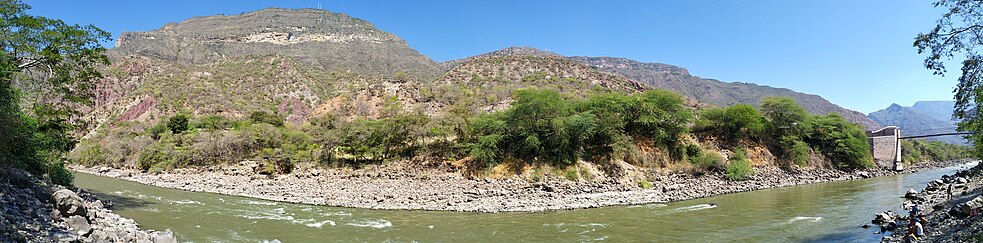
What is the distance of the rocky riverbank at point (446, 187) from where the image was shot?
2536cm

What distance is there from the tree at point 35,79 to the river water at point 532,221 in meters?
4.17

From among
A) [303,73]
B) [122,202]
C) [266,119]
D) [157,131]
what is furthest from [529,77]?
[122,202]

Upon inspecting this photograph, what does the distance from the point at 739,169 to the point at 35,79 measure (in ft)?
128

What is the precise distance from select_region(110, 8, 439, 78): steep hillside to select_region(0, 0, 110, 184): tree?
68.8 meters

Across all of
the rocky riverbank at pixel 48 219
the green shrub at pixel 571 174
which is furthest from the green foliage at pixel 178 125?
the green shrub at pixel 571 174

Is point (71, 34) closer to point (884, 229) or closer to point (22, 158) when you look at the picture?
point (22, 158)

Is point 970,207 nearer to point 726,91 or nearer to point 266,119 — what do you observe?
point 266,119

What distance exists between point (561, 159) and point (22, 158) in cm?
2701

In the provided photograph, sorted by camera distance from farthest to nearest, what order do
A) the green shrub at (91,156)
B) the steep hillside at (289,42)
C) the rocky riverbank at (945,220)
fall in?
the steep hillside at (289,42), the green shrub at (91,156), the rocky riverbank at (945,220)

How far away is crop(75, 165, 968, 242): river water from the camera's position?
17.1m

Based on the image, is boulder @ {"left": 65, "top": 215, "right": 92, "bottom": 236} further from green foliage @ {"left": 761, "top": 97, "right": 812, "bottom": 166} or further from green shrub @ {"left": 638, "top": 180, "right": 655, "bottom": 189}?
green foliage @ {"left": 761, "top": 97, "right": 812, "bottom": 166}

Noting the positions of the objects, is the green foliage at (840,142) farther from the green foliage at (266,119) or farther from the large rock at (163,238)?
the green foliage at (266,119)

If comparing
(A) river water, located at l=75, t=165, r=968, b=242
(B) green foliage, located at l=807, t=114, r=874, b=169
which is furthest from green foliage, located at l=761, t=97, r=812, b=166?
(A) river water, located at l=75, t=165, r=968, b=242

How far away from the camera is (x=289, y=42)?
110188mm
